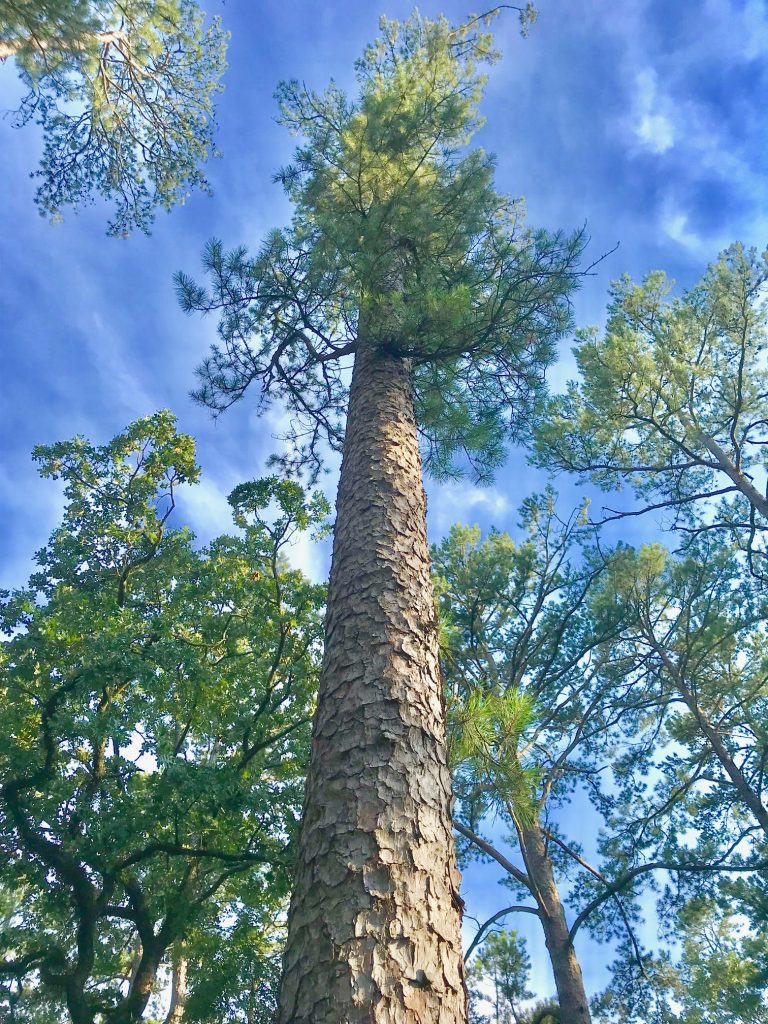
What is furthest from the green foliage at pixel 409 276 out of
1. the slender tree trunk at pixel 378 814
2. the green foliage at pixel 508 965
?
the green foliage at pixel 508 965

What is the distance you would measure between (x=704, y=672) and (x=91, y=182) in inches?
491

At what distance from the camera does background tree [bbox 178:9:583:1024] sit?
1.63 m

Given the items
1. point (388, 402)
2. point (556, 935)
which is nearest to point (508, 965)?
point (556, 935)

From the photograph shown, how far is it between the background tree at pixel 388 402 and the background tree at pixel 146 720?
2153 millimetres

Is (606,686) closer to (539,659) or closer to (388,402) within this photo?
(539,659)

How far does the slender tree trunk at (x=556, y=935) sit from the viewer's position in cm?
642

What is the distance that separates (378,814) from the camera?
1.86 m

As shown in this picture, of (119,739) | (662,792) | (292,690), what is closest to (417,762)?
(119,739)

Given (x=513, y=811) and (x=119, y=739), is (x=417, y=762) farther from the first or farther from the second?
(x=119, y=739)

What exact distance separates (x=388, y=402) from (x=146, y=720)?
4341 millimetres

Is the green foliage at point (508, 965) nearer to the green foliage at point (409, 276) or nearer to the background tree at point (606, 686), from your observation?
the background tree at point (606, 686)

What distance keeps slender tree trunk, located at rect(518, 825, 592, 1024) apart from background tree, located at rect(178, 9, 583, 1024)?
4403 mm

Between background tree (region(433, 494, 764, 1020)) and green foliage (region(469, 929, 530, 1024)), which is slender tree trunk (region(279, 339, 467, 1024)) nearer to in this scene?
background tree (region(433, 494, 764, 1020))

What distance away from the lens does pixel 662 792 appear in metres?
9.34
